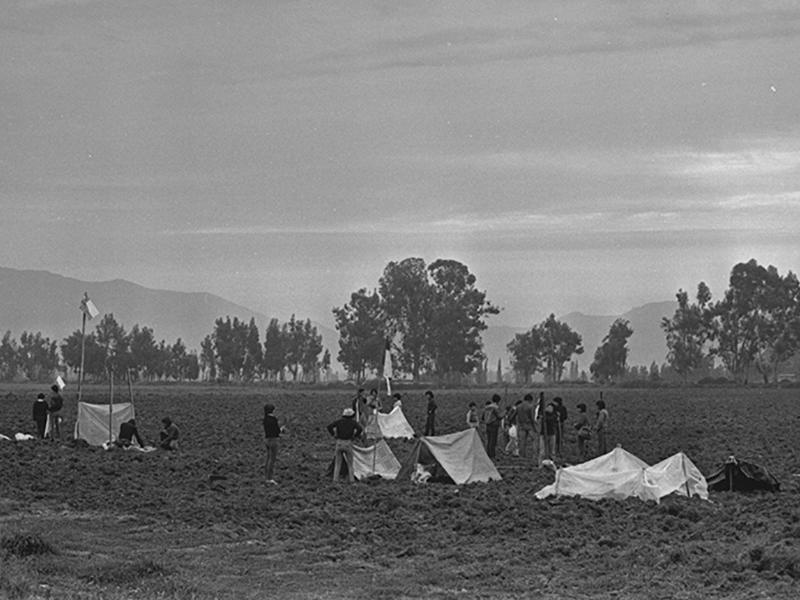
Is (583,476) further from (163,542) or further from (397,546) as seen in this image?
(163,542)

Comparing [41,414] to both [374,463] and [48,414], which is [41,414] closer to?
[48,414]

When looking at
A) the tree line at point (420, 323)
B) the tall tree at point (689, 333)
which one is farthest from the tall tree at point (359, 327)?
the tall tree at point (689, 333)

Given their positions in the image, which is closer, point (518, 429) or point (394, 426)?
point (518, 429)

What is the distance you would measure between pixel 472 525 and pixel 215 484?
7.83 metres

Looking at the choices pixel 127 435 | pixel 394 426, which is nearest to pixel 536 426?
pixel 394 426

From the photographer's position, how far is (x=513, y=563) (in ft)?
66.0

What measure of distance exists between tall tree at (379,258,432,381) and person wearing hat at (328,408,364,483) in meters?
150

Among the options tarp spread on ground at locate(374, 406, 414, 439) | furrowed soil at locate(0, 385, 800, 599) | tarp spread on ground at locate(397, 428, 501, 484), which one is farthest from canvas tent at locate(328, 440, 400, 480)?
tarp spread on ground at locate(374, 406, 414, 439)

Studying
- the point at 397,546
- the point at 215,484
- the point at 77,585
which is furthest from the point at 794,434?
the point at 77,585

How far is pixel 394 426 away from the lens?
4475cm

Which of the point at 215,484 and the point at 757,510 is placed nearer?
the point at 757,510

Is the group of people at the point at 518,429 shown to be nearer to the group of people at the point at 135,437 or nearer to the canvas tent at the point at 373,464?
the canvas tent at the point at 373,464

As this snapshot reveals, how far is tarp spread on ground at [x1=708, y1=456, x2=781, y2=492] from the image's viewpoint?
95.0 feet

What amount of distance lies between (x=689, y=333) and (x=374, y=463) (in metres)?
169
